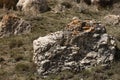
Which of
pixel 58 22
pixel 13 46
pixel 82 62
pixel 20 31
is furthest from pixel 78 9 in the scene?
pixel 82 62

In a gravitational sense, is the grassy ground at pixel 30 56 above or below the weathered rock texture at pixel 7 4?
below

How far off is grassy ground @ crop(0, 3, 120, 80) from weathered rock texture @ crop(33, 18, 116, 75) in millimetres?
285

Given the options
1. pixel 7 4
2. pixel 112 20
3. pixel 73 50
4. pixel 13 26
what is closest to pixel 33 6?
pixel 7 4

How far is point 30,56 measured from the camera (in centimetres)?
1376

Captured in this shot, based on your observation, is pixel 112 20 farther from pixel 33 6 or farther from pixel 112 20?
pixel 33 6

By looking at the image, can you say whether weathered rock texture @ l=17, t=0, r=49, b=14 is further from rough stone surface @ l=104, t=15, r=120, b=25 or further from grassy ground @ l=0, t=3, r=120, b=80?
rough stone surface @ l=104, t=15, r=120, b=25

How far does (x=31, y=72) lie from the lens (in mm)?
12734

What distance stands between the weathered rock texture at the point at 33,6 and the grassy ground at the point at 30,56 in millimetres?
692

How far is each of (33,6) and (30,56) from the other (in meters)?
5.69

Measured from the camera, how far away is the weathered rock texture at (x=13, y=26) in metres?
15.9

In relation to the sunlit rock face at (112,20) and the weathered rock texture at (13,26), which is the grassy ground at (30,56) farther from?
the sunlit rock face at (112,20)

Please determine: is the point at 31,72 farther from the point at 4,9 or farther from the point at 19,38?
→ the point at 4,9

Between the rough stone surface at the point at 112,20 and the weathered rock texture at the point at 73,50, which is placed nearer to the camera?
the weathered rock texture at the point at 73,50

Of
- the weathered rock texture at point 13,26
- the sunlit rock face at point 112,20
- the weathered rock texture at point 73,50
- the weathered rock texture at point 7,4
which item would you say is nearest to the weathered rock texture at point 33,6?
the weathered rock texture at point 7,4
